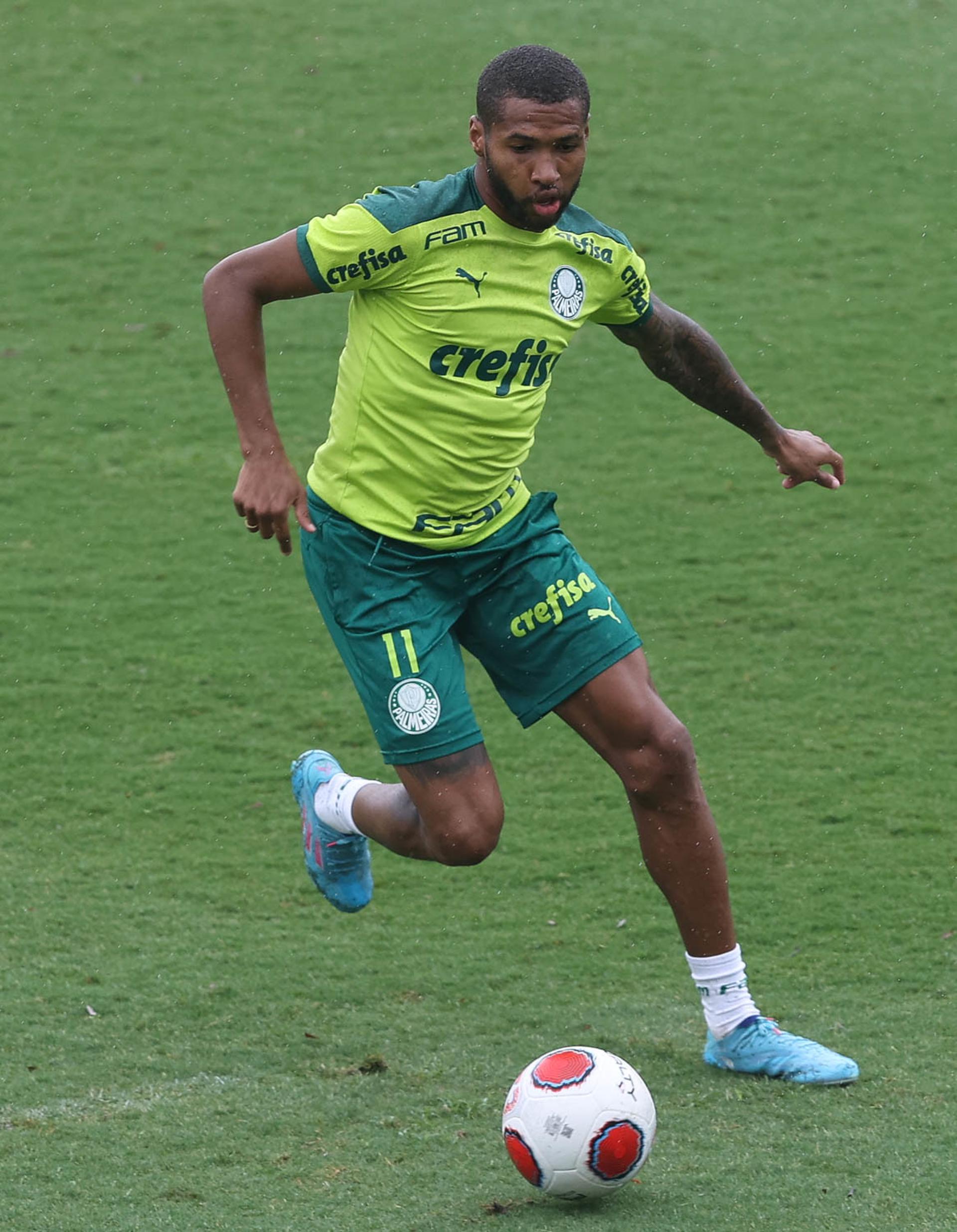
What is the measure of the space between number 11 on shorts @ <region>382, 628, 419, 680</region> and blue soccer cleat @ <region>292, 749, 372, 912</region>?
82 cm

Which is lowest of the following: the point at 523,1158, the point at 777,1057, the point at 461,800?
the point at 777,1057

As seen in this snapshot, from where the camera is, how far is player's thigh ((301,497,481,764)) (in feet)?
13.9

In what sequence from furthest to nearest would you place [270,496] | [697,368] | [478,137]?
[697,368] < [478,137] < [270,496]

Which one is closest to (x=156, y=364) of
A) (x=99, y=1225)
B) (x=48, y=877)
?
(x=48, y=877)

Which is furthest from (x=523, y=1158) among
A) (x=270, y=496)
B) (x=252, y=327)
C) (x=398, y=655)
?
(x=252, y=327)

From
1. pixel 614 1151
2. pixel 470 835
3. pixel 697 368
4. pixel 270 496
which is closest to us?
pixel 614 1151

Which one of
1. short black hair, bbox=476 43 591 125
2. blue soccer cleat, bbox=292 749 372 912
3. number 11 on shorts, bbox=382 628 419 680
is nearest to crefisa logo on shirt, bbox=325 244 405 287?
short black hair, bbox=476 43 591 125

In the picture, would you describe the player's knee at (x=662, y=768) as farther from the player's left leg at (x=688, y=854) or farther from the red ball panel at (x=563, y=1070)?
the red ball panel at (x=563, y=1070)

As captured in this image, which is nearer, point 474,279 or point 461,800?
point 474,279

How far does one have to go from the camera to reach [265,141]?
1206 centimetres

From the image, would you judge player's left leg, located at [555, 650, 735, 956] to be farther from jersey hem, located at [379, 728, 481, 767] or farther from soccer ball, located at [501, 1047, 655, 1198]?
soccer ball, located at [501, 1047, 655, 1198]

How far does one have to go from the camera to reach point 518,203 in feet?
13.0

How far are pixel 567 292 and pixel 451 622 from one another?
35.0 inches

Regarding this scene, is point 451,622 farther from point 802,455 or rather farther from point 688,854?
point 802,455
